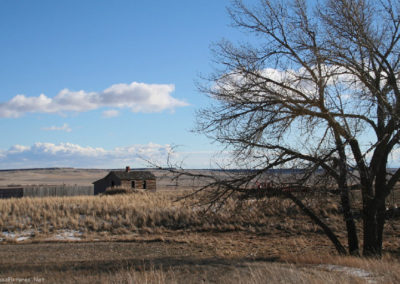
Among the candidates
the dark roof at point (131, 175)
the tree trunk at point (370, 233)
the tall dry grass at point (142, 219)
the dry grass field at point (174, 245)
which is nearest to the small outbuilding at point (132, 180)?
the dark roof at point (131, 175)

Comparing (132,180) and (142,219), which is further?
(132,180)

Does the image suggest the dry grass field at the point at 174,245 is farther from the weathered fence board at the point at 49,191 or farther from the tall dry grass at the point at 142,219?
the weathered fence board at the point at 49,191

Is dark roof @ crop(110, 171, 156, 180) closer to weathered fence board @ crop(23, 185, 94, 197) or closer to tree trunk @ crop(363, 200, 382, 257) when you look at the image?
weathered fence board @ crop(23, 185, 94, 197)

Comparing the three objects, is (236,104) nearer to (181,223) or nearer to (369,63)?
(369,63)

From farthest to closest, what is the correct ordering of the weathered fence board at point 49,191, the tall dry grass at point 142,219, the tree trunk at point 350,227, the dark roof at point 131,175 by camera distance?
1. the dark roof at point 131,175
2. the weathered fence board at point 49,191
3. the tall dry grass at point 142,219
4. the tree trunk at point 350,227

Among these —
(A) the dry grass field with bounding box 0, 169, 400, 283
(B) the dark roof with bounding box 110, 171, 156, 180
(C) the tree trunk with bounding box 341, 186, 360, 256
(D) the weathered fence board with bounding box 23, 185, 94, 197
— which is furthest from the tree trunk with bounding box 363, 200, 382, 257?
(B) the dark roof with bounding box 110, 171, 156, 180

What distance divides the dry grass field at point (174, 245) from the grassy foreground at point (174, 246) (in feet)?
0.11

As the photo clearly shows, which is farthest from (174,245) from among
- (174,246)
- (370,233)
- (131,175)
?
(131,175)

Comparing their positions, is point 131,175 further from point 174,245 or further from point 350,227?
point 350,227

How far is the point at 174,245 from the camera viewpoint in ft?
58.7

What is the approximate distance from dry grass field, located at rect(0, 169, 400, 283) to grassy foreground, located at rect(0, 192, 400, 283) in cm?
3

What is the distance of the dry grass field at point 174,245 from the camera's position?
29.5 feet

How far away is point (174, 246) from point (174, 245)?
315 millimetres

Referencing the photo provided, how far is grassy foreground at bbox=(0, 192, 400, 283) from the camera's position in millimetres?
8977
